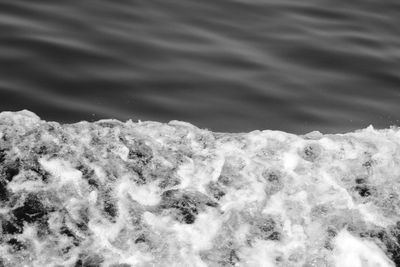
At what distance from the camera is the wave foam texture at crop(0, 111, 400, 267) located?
2.64m

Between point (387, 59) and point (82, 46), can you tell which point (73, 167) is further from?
point (387, 59)

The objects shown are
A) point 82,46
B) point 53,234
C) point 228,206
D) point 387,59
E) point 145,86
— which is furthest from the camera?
point 387,59

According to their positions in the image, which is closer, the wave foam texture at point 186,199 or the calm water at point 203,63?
the wave foam texture at point 186,199

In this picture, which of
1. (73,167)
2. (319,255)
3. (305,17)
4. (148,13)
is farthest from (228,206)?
(305,17)

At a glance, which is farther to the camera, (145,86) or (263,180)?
(145,86)

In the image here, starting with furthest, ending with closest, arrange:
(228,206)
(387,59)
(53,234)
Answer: (387,59) < (228,206) < (53,234)

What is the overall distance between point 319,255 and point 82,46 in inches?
145

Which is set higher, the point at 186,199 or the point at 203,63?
the point at 186,199

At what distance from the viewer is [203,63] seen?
19.2 feet

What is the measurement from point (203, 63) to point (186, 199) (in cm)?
312

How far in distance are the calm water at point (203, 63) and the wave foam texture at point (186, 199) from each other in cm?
188

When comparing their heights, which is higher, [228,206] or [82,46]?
[228,206]

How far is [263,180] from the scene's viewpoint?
9.92ft

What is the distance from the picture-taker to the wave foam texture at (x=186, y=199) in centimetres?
264
